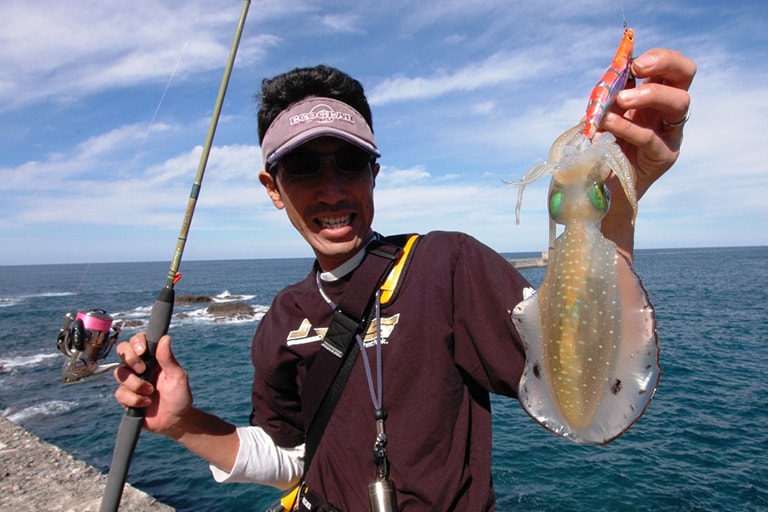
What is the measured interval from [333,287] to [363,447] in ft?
2.77

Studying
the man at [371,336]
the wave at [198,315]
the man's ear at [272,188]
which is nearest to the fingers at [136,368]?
the man at [371,336]

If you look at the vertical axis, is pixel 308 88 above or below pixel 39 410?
above

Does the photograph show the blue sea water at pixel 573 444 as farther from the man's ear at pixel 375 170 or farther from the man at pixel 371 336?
the man's ear at pixel 375 170

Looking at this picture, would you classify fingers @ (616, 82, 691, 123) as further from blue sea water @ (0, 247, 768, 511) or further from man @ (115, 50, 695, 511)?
blue sea water @ (0, 247, 768, 511)

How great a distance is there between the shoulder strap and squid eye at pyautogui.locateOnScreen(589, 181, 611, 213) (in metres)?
1.02

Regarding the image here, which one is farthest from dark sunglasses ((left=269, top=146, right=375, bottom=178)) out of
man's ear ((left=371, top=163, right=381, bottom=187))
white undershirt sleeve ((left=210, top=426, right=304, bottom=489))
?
white undershirt sleeve ((left=210, top=426, right=304, bottom=489))

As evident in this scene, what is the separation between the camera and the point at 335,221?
2.52 metres

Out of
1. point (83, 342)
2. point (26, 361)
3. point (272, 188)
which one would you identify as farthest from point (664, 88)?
point (26, 361)

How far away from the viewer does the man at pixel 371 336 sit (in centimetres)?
206

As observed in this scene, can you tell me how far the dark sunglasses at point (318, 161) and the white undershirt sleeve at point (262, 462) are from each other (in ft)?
5.33

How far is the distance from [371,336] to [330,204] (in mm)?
716

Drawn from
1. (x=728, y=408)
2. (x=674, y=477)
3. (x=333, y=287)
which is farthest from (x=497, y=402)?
(x=333, y=287)

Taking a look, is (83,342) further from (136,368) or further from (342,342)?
(342,342)

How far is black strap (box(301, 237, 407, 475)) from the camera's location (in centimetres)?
238
